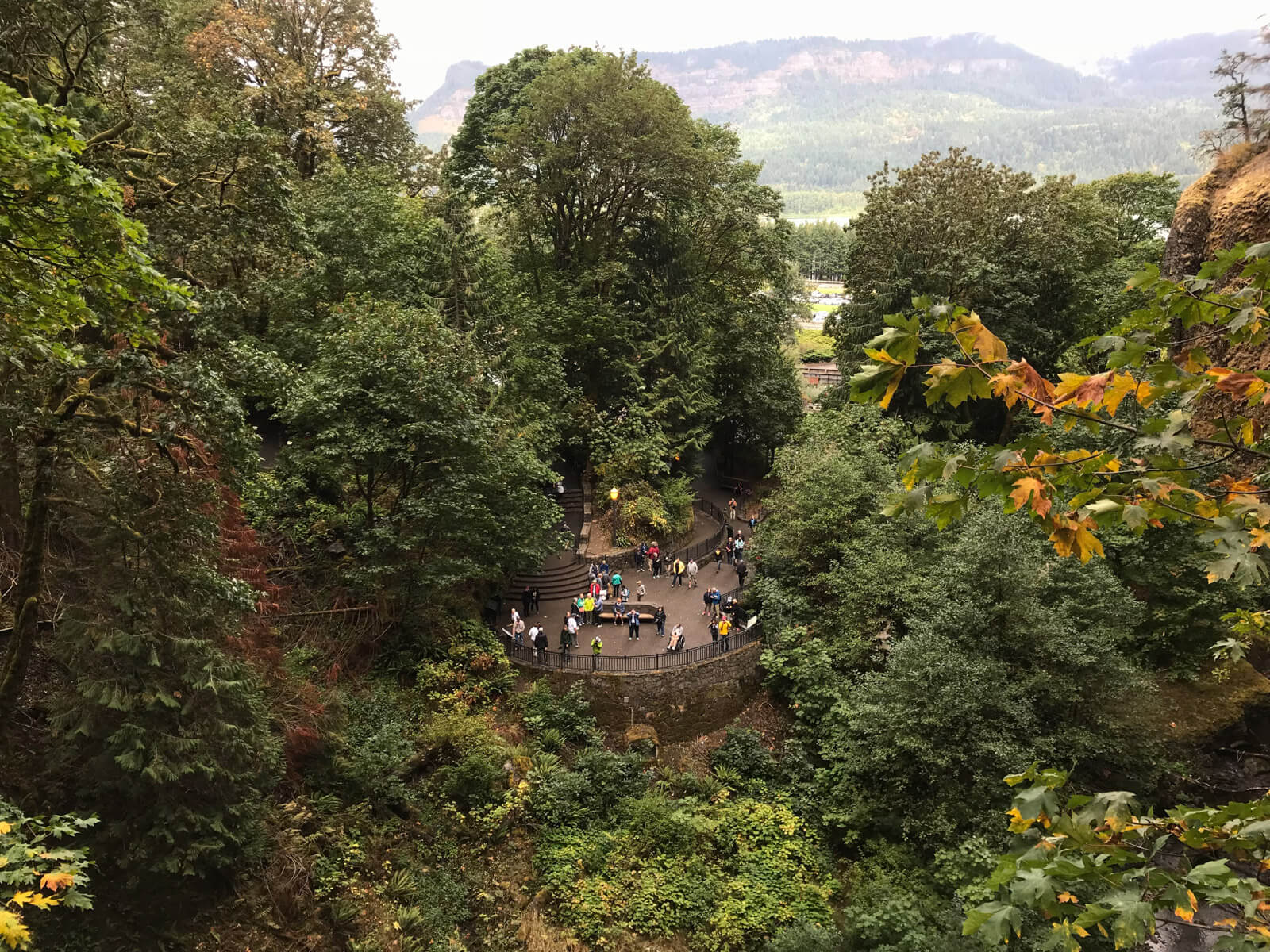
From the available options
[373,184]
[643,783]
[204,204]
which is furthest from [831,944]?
[373,184]

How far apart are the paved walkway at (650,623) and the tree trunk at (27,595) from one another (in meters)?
11.1

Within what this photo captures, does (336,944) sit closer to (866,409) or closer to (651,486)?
(651,486)

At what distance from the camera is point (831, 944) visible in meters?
10.4

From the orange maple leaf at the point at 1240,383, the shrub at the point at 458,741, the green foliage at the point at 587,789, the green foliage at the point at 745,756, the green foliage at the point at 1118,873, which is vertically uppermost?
the orange maple leaf at the point at 1240,383

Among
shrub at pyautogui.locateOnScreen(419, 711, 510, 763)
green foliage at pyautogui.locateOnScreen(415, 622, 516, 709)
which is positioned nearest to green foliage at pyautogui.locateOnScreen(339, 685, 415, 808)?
shrub at pyautogui.locateOnScreen(419, 711, 510, 763)

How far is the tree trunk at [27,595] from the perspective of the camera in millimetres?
7836

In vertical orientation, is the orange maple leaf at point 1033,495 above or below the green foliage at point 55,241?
below

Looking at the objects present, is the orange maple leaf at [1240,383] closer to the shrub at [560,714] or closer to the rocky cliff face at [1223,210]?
the shrub at [560,714]

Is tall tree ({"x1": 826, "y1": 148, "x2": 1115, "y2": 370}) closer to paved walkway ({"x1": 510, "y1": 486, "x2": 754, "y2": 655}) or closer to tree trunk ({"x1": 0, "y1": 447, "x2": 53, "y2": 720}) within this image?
paved walkway ({"x1": 510, "y1": 486, "x2": 754, "y2": 655})

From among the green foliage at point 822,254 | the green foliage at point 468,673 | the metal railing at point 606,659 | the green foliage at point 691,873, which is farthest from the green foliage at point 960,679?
the green foliage at point 822,254

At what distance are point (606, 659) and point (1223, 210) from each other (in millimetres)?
18780

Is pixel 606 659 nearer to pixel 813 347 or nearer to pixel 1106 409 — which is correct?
pixel 1106 409

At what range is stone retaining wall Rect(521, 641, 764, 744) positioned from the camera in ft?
54.9

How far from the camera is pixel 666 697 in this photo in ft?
55.7
